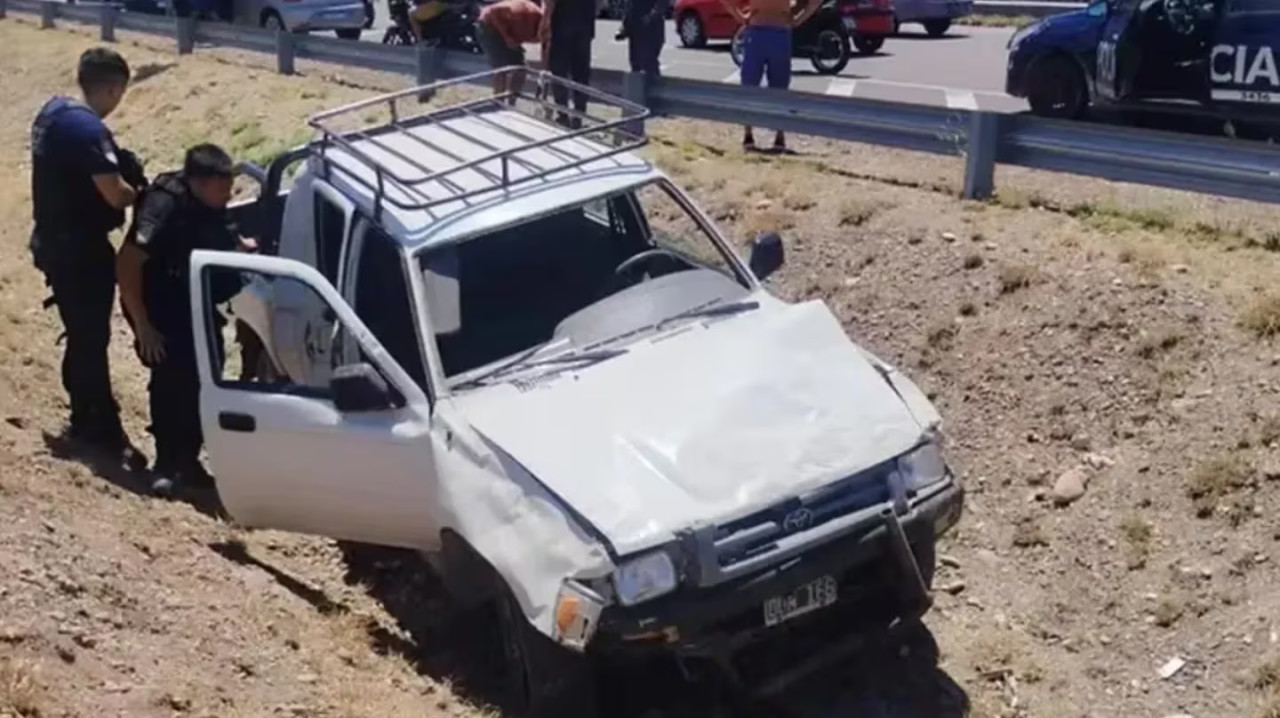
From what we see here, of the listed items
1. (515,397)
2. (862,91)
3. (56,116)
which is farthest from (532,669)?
(862,91)

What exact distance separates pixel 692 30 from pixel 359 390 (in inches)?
803

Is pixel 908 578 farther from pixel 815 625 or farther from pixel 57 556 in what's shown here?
pixel 57 556

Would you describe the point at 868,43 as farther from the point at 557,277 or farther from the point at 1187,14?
the point at 557,277

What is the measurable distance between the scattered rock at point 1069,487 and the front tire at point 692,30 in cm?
1876

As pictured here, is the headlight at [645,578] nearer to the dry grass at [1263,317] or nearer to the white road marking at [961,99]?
the dry grass at [1263,317]

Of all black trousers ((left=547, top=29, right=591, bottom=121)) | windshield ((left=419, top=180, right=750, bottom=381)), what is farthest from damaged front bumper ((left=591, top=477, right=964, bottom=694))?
black trousers ((left=547, top=29, right=591, bottom=121))

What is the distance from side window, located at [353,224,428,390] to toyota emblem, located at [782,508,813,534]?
1.55 meters

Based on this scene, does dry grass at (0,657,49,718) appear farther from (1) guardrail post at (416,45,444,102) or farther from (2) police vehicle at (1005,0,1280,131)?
(1) guardrail post at (416,45,444,102)

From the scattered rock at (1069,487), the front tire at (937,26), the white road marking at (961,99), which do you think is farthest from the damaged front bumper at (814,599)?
the front tire at (937,26)

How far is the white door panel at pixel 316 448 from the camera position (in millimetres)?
6363

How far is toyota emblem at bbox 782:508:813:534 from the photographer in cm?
566

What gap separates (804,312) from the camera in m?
6.71

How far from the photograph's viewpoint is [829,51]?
852 inches

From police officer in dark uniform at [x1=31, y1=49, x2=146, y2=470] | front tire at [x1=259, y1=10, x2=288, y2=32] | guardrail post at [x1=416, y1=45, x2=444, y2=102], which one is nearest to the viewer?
police officer in dark uniform at [x1=31, y1=49, x2=146, y2=470]
